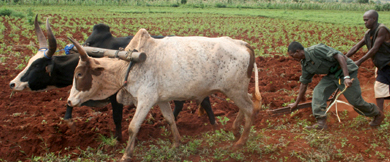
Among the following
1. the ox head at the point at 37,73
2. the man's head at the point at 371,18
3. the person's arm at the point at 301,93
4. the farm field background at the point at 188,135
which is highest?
the man's head at the point at 371,18

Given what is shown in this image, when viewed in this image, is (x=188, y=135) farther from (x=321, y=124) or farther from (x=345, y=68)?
(x=345, y=68)

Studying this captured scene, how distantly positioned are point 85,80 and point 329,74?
3354mm

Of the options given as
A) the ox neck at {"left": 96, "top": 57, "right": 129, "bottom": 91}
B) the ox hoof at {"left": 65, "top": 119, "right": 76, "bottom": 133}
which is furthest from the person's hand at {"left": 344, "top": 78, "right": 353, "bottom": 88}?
the ox hoof at {"left": 65, "top": 119, "right": 76, "bottom": 133}

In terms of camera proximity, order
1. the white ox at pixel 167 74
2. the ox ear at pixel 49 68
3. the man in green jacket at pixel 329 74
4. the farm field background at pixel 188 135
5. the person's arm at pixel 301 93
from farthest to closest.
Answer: the person's arm at pixel 301 93 → the ox ear at pixel 49 68 → the man in green jacket at pixel 329 74 → the farm field background at pixel 188 135 → the white ox at pixel 167 74

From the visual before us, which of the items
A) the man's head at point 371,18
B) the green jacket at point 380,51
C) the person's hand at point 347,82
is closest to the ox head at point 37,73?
the person's hand at point 347,82

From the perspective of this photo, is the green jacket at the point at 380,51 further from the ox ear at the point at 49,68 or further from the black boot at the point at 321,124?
the ox ear at the point at 49,68

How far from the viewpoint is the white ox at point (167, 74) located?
146 inches

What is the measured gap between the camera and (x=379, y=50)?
4.69 meters

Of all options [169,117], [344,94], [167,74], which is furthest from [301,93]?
[167,74]

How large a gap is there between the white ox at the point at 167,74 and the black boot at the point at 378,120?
196 cm

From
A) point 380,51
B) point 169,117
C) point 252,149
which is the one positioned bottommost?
point 252,149

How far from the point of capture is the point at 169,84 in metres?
3.70

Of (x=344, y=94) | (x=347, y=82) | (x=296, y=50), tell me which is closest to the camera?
(x=347, y=82)

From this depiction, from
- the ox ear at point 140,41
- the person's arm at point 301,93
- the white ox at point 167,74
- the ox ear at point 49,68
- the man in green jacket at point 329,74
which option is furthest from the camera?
the person's arm at point 301,93
